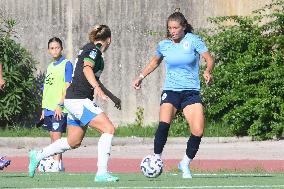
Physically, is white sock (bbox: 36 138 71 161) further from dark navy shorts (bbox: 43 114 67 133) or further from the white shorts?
dark navy shorts (bbox: 43 114 67 133)

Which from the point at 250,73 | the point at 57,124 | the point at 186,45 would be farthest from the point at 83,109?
the point at 250,73

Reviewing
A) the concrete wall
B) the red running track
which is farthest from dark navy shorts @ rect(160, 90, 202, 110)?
the concrete wall

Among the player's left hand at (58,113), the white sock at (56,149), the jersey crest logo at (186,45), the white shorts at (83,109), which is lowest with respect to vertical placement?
the white sock at (56,149)

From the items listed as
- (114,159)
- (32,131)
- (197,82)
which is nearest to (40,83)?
(32,131)

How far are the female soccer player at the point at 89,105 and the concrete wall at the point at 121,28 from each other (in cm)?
1070

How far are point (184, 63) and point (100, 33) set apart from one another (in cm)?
107

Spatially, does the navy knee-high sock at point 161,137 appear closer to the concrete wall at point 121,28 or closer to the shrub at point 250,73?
the shrub at point 250,73

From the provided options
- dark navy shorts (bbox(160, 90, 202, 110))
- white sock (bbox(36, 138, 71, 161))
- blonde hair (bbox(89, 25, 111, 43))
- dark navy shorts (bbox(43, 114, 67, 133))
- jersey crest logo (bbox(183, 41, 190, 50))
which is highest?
blonde hair (bbox(89, 25, 111, 43))

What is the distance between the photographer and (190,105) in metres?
12.9

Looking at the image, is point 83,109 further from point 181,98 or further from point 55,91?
point 55,91

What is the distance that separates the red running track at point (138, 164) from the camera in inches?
616

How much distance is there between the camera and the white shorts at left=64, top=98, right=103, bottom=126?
40.5 feet

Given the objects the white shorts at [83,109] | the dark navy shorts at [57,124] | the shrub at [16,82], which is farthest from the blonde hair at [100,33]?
the shrub at [16,82]

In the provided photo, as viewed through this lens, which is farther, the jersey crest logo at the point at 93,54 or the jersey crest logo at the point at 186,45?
the jersey crest logo at the point at 186,45
